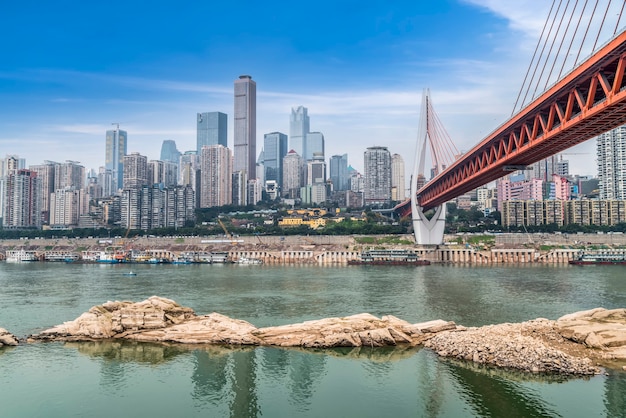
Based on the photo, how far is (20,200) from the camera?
Answer: 11406 cm

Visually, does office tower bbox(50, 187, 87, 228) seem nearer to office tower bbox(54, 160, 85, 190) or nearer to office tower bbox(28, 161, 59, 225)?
office tower bbox(28, 161, 59, 225)

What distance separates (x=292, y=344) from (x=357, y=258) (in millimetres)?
43637

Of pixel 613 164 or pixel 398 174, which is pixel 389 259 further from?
pixel 398 174

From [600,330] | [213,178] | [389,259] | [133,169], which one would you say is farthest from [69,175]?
[600,330]

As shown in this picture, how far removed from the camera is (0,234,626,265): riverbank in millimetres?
61688

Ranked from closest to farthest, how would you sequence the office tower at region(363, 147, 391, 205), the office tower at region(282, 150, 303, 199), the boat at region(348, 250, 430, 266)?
the boat at region(348, 250, 430, 266) → the office tower at region(363, 147, 391, 205) → the office tower at region(282, 150, 303, 199)

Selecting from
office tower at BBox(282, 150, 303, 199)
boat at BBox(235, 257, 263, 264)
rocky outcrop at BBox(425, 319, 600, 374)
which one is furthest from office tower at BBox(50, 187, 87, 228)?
rocky outcrop at BBox(425, 319, 600, 374)

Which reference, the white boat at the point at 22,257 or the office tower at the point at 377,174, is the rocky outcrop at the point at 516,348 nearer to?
the white boat at the point at 22,257

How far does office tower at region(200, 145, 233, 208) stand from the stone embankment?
121 metres

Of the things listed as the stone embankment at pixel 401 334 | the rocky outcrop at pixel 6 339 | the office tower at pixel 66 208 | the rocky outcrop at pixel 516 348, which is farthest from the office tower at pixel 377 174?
the rocky outcrop at pixel 6 339

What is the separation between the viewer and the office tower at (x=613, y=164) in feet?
323

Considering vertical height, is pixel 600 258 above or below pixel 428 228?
below

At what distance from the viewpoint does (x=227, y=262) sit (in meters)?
65.4

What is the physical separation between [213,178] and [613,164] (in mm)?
96651
